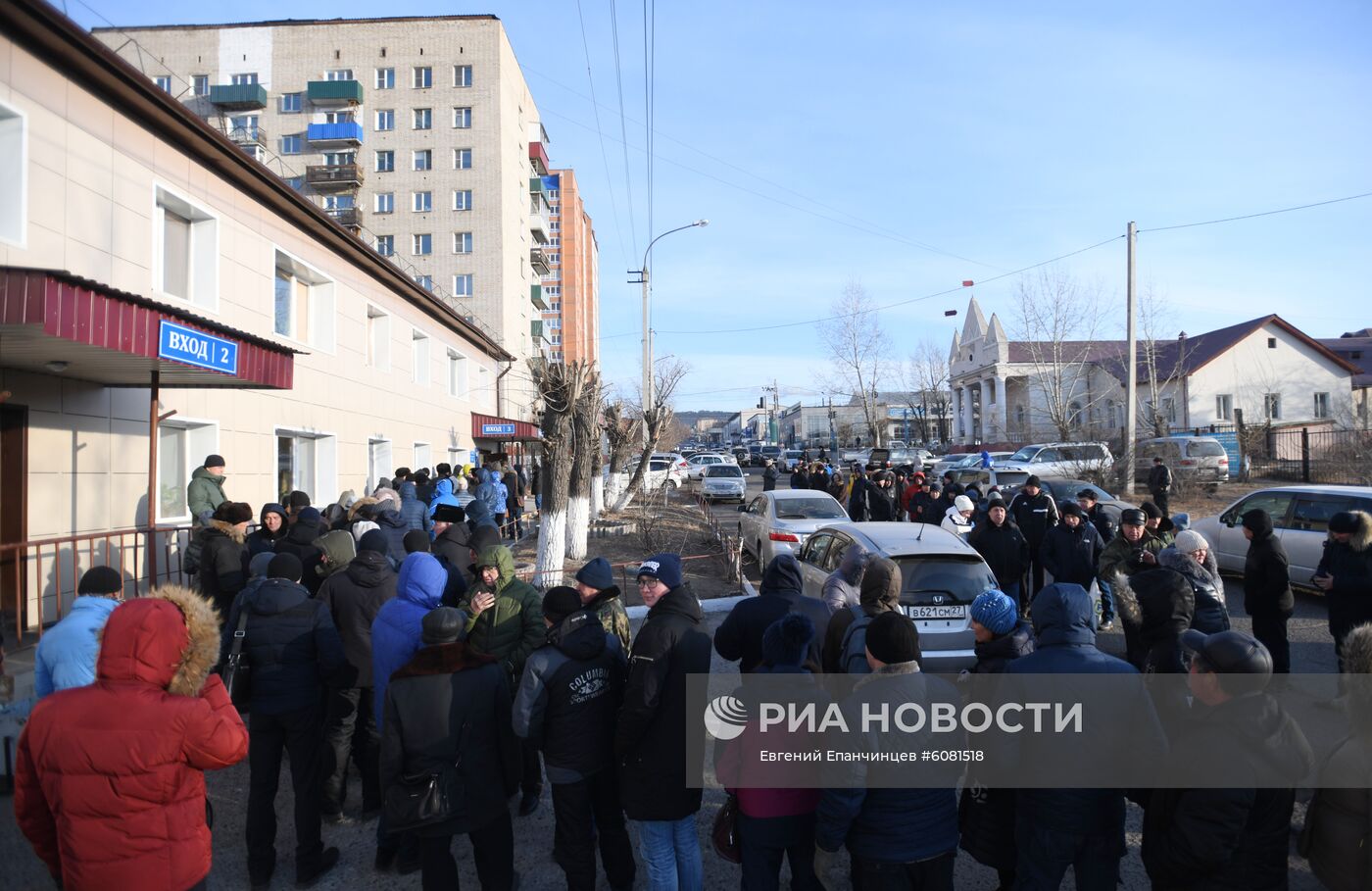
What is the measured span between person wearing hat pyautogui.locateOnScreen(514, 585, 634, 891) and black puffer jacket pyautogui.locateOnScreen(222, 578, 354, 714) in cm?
141

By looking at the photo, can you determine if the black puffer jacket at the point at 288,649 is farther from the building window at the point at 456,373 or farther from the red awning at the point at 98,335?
the building window at the point at 456,373

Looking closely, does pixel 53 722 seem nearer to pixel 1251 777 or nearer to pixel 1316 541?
pixel 1251 777

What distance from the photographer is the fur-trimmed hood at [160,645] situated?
2.54m

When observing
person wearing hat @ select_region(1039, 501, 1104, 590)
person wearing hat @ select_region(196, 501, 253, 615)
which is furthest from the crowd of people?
person wearing hat @ select_region(1039, 501, 1104, 590)

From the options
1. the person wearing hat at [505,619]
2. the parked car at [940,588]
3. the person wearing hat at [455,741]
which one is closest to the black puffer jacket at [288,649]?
the person wearing hat at [505,619]

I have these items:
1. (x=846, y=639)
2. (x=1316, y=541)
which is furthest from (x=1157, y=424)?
(x=846, y=639)

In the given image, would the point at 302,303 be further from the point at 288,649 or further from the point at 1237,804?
the point at 1237,804

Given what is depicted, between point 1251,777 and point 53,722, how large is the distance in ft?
13.7

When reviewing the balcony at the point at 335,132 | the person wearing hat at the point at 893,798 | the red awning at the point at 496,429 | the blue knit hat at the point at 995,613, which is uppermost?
the balcony at the point at 335,132

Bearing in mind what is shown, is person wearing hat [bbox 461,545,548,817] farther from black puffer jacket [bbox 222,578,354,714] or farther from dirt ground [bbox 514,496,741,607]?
dirt ground [bbox 514,496,741,607]

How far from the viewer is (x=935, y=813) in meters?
3.04

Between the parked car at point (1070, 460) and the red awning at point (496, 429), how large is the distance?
1619 centimetres

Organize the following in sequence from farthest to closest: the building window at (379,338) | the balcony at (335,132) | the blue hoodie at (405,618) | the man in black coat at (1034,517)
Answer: the balcony at (335,132) < the building window at (379,338) < the man in black coat at (1034,517) < the blue hoodie at (405,618)

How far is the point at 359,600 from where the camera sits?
4797mm
